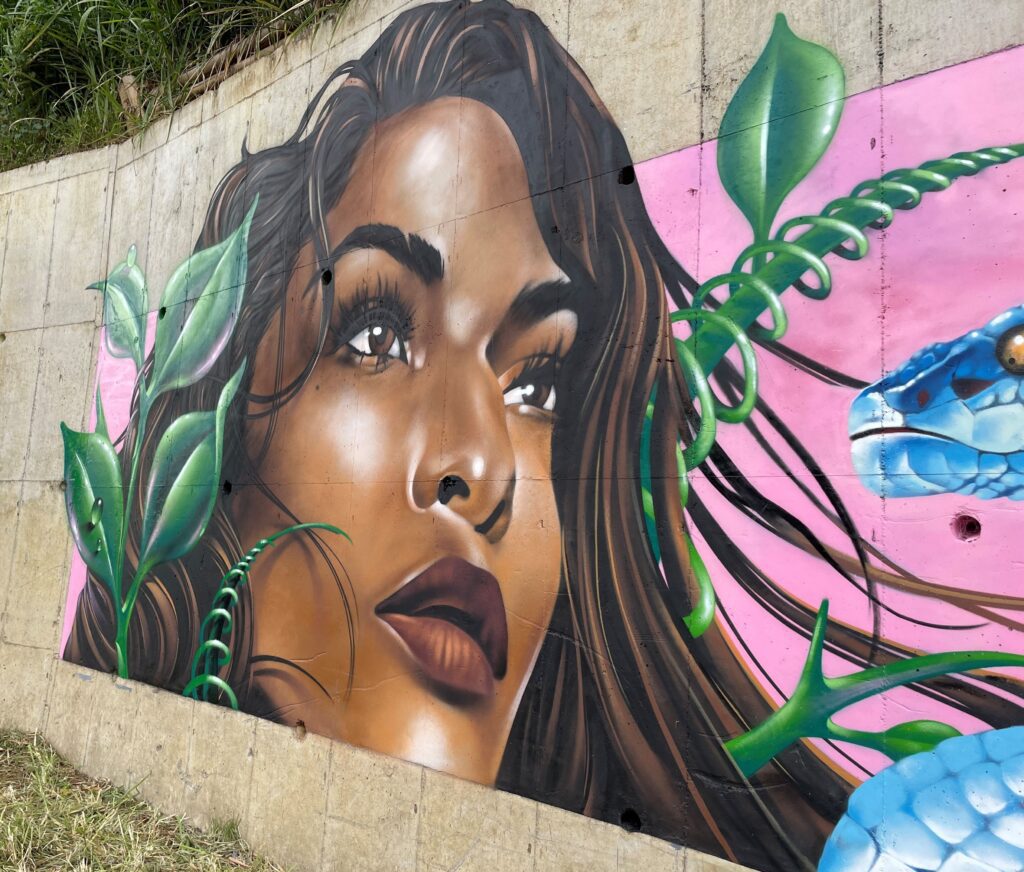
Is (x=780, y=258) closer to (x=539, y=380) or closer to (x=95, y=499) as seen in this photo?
(x=539, y=380)

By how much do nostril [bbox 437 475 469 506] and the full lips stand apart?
0.87 ft

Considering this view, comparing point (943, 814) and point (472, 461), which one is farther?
point (472, 461)

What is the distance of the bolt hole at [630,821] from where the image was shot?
10.5 feet

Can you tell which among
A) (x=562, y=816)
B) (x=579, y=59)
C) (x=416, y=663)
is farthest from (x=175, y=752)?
(x=579, y=59)

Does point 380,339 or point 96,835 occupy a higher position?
point 380,339

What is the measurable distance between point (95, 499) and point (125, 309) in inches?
52.2

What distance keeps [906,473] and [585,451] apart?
120 centimetres

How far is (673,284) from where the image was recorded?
10.9 feet

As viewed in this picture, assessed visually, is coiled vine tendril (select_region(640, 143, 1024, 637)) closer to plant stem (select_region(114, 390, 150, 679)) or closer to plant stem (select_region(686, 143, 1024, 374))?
plant stem (select_region(686, 143, 1024, 374))

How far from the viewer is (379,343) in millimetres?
4469

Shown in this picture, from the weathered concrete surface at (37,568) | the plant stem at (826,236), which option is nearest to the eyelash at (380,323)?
the plant stem at (826,236)

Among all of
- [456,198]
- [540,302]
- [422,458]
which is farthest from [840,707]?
[456,198]

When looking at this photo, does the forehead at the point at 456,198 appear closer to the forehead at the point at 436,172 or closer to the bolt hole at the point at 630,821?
the forehead at the point at 436,172

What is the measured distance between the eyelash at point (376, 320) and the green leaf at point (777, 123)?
1725 millimetres
